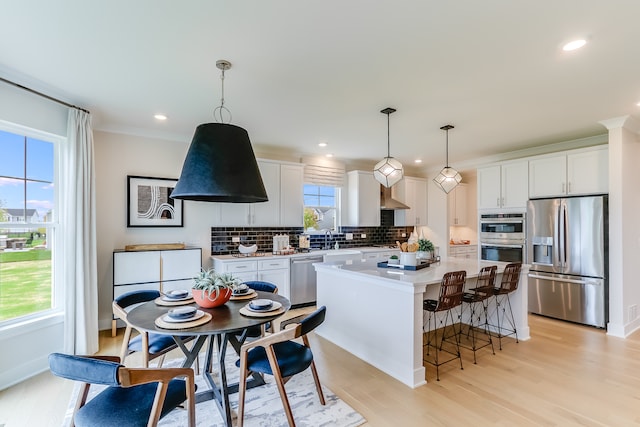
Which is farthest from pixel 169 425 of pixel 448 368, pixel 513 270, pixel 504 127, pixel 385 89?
pixel 504 127

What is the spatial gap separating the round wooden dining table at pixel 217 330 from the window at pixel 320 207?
3.40 meters

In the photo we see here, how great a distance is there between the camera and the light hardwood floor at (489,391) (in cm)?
233

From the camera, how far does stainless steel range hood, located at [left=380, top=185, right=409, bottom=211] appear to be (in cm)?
653

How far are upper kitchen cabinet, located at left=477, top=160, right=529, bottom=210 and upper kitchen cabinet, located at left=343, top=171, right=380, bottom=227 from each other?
1845 millimetres

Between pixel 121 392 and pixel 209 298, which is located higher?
pixel 209 298

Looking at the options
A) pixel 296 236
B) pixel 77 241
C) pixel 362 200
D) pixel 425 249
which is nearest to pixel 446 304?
pixel 425 249

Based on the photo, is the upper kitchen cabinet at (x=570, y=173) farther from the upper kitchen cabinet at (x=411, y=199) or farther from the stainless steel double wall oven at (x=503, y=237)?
the upper kitchen cabinet at (x=411, y=199)

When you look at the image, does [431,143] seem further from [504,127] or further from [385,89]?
[385,89]

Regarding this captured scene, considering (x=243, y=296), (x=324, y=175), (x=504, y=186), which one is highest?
(x=324, y=175)

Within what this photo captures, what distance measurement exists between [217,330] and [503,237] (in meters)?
4.82

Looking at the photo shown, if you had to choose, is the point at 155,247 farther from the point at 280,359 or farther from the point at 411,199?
the point at 411,199

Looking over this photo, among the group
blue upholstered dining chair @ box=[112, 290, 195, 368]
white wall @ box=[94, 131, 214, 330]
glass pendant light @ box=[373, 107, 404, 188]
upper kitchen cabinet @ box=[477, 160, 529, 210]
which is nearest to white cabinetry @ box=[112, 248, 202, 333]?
white wall @ box=[94, 131, 214, 330]

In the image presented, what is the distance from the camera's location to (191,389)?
5.95ft

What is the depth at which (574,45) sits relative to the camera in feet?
7.47
